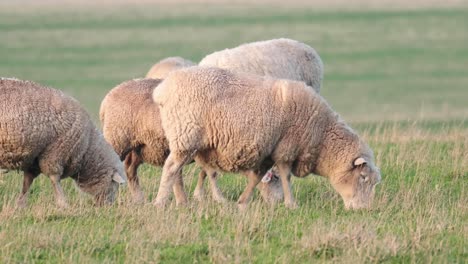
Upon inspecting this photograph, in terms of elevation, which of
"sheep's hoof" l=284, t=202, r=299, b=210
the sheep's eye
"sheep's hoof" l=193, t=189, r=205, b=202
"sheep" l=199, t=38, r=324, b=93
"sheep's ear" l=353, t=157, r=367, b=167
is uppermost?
"sheep" l=199, t=38, r=324, b=93

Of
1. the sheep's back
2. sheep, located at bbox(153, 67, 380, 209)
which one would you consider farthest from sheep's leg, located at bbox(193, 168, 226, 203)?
the sheep's back

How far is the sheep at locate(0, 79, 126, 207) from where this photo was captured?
36.6 ft

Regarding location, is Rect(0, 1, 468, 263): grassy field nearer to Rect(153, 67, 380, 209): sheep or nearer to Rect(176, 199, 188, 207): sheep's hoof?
Rect(176, 199, 188, 207): sheep's hoof

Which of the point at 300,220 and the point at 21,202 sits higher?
the point at 300,220

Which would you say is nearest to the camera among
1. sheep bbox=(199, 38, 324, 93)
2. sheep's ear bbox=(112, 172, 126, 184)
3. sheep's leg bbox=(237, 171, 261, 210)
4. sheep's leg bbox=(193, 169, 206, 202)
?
sheep's leg bbox=(237, 171, 261, 210)

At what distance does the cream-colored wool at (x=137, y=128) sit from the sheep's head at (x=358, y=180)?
3.98 feet

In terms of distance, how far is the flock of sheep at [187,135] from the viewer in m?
11.3

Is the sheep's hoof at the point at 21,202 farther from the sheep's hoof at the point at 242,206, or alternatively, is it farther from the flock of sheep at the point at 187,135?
the sheep's hoof at the point at 242,206

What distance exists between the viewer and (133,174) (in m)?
12.4

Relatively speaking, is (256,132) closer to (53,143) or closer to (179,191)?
(179,191)

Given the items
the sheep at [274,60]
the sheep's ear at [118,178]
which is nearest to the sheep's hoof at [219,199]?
the sheep's ear at [118,178]

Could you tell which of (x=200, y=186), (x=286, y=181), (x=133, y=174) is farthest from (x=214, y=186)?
(x=286, y=181)

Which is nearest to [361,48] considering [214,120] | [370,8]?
[370,8]

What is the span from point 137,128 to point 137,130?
2 cm
